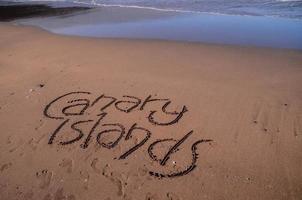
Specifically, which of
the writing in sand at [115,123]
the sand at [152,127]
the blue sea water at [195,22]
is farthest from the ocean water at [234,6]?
the writing in sand at [115,123]

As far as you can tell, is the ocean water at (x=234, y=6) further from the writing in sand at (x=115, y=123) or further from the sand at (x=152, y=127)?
the writing in sand at (x=115, y=123)

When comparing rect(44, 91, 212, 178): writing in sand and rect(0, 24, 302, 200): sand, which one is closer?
rect(0, 24, 302, 200): sand

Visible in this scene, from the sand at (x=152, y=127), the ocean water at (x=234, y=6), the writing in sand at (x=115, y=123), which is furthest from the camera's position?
the ocean water at (x=234, y=6)

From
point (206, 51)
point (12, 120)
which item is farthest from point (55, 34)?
point (12, 120)

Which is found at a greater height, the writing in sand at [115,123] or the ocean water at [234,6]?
the ocean water at [234,6]

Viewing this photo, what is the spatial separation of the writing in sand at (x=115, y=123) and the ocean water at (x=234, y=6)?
6732mm

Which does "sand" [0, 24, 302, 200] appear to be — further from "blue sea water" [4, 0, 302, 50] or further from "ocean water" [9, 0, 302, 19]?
"ocean water" [9, 0, 302, 19]

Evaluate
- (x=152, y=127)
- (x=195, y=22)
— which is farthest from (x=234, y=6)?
(x=152, y=127)

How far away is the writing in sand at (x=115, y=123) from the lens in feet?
13.5

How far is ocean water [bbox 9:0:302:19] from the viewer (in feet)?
35.1

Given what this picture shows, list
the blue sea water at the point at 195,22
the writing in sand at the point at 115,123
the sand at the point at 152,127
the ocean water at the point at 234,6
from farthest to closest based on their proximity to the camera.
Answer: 1. the ocean water at the point at 234,6
2. the blue sea water at the point at 195,22
3. the writing in sand at the point at 115,123
4. the sand at the point at 152,127

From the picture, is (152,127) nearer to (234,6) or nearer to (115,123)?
(115,123)

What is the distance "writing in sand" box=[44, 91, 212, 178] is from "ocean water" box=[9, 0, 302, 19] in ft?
22.1

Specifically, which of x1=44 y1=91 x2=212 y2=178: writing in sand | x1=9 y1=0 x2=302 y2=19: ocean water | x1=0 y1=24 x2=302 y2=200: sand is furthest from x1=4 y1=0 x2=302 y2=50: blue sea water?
x1=44 y1=91 x2=212 y2=178: writing in sand
